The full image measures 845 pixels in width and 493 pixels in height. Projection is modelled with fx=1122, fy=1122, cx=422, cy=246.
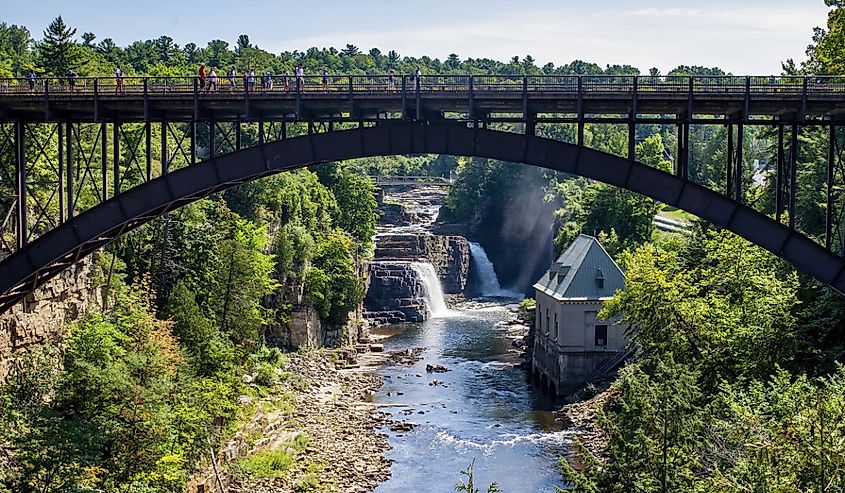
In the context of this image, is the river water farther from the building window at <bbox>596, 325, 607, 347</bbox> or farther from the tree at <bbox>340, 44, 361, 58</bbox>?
the tree at <bbox>340, 44, 361, 58</bbox>

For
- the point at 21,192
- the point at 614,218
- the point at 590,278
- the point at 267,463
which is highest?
the point at 21,192

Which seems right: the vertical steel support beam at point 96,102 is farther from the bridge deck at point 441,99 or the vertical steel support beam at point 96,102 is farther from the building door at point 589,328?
the building door at point 589,328

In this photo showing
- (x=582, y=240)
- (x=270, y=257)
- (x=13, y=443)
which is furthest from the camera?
(x=582, y=240)

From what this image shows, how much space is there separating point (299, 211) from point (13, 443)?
4087 cm

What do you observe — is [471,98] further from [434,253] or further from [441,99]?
[434,253]

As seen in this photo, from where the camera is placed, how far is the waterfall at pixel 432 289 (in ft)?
287

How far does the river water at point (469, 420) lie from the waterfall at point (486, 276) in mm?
23411

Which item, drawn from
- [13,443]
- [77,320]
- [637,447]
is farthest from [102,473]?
[637,447]

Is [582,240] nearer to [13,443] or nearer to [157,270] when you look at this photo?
[157,270]

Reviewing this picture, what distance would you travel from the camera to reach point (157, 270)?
48.8 meters

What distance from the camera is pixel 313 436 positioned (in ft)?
160

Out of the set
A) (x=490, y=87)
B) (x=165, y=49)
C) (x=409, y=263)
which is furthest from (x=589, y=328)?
(x=165, y=49)

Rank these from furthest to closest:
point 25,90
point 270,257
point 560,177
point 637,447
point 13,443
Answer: point 560,177 < point 270,257 < point 25,90 < point 13,443 < point 637,447

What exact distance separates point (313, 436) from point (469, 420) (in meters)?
7.46
